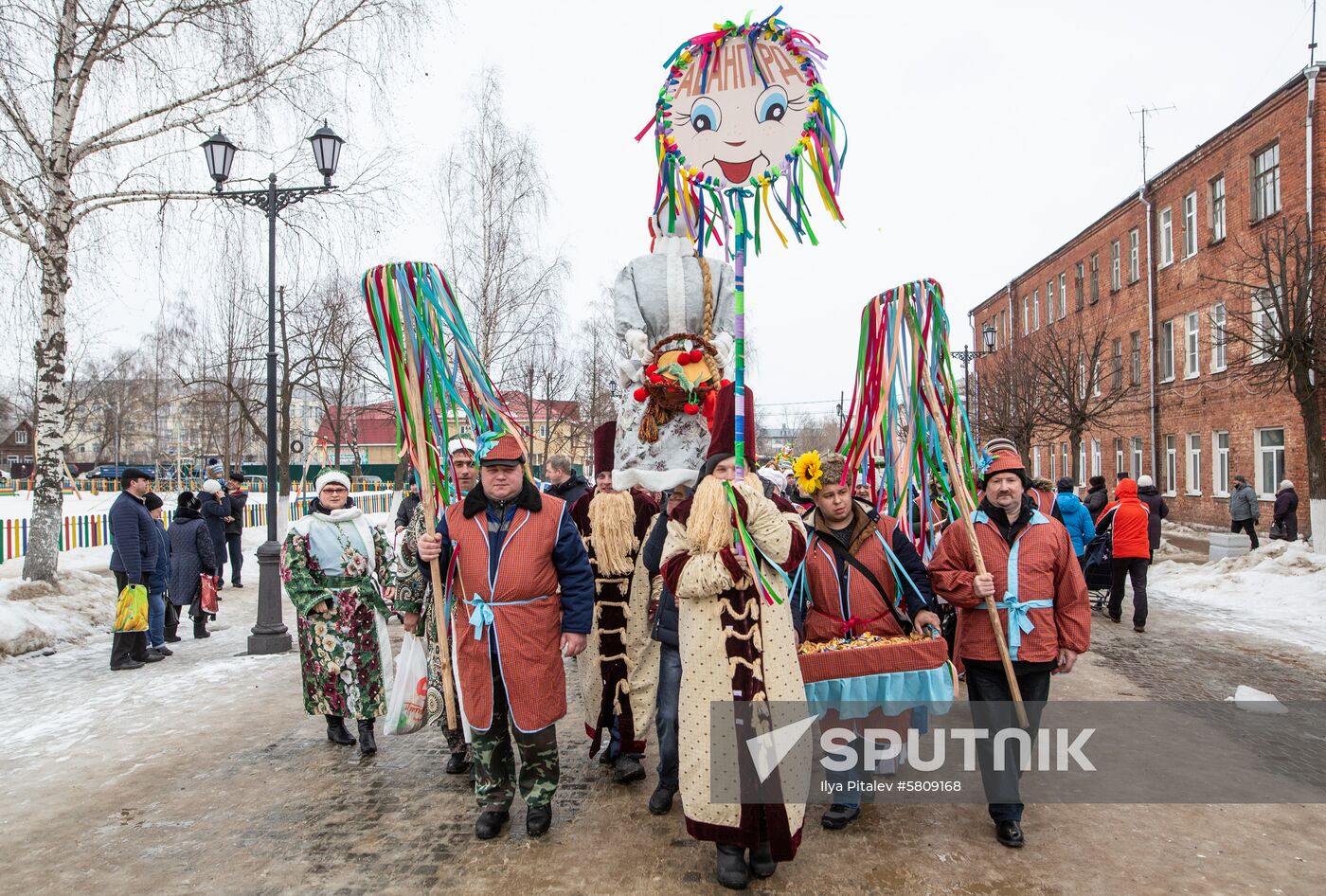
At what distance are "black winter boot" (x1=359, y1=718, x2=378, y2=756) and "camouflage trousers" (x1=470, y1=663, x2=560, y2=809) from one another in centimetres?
141

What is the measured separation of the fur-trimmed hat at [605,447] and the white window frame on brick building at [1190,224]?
21.9 m

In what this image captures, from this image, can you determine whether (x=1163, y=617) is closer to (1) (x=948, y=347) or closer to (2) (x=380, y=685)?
(1) (x=948, y=347)

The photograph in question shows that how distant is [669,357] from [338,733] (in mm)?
3066

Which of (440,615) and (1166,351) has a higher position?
(1166,351)

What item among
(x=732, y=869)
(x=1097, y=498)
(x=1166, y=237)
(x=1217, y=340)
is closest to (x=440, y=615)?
(x=732, y=869)

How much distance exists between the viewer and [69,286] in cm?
997

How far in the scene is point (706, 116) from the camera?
4.11 meters

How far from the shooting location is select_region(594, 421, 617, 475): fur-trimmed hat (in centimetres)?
513

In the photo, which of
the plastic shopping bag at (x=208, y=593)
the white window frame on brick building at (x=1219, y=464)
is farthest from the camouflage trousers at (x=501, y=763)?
the white window frame on brick building at (x=1219, y=464)

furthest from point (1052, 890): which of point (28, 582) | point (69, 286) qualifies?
point (69, 286)

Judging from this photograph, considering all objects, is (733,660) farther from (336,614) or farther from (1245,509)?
(1245,509)

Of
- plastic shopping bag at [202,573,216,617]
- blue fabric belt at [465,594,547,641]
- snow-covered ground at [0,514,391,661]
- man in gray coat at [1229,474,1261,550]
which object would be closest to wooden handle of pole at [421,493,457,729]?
blue fabric belt at [465,594,547,641]

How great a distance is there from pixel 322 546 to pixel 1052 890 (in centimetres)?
409

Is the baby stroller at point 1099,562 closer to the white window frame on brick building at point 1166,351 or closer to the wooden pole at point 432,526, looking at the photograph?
the wooden pole at point 432,526
